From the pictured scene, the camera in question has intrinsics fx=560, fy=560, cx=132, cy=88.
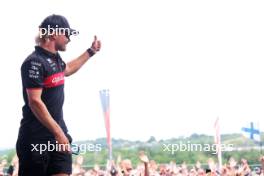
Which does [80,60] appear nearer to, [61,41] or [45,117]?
[61,41]

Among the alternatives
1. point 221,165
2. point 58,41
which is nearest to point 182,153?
point 221,165

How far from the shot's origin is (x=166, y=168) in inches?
324

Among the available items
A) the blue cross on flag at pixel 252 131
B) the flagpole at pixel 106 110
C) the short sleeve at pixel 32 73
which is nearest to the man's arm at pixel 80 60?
the short sleeve at pixel 32 73

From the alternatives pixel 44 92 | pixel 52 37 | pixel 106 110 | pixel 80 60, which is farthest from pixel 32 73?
pixel 106 110

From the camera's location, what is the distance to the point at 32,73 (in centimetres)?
252

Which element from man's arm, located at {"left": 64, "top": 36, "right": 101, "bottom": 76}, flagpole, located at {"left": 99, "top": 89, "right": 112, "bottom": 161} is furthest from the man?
flagpole, located at {"left": 99, "top": 89, "right": 112, "bottom": 161}

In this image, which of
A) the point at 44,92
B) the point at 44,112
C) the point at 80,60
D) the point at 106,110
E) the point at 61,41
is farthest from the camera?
the point at 106,110

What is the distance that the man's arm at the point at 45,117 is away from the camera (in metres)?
2.46

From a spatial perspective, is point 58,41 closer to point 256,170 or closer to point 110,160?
point 110,160

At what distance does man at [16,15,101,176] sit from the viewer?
2496mm

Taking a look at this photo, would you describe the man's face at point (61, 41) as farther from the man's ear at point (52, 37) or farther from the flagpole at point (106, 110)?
the flagpole at point (106, 110)

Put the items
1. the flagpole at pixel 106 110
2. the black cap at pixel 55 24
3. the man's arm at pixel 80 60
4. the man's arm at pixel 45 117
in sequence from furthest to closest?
the flagpole at pixel 106 110 < the man's arm at pixel 80 60 < the black cap at pixel 55 24 < the man's arm at pixel 45 117

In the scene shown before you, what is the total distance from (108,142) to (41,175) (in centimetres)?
475

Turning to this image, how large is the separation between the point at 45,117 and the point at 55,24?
457mm
